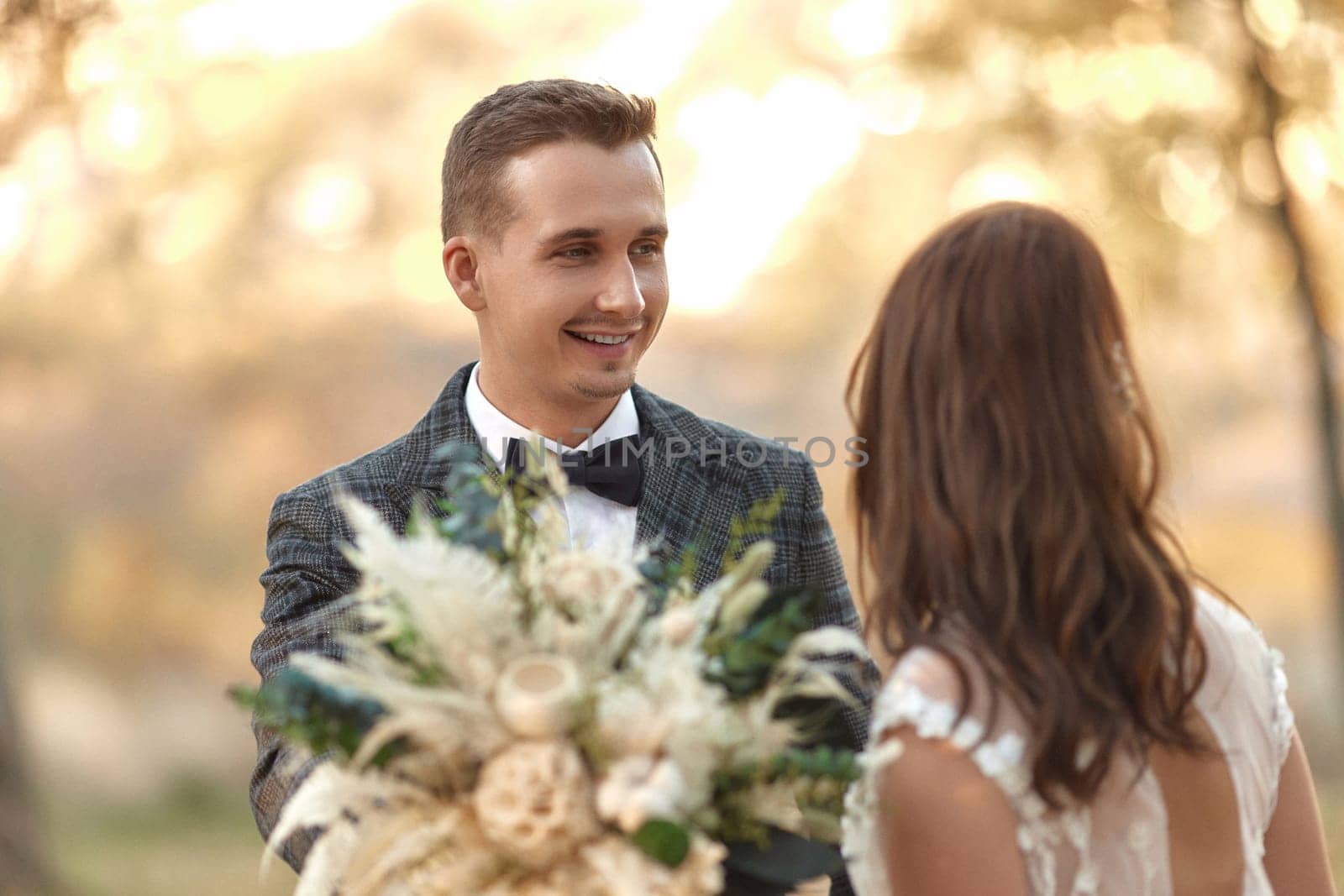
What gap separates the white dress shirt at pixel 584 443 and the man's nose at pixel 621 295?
0.26m

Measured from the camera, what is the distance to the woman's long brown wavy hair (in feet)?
4.71

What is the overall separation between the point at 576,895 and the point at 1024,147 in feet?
18.0

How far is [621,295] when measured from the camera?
240 centimetres

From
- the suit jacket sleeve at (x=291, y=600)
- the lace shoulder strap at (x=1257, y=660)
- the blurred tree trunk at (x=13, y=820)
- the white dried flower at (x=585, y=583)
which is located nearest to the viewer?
the white dried flower at (x=585, y=583)

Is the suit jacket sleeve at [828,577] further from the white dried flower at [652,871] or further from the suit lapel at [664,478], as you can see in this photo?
the white dried flower at [652,871]

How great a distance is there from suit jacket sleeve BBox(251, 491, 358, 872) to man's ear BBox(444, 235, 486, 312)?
0.53 m

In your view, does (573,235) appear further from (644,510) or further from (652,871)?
(652,871)

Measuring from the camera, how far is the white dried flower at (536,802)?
121cm

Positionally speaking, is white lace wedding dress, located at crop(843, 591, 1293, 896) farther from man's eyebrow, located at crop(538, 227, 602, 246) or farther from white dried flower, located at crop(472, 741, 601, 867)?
man's eyebrow, located at crop(538, 227, 602, 246)

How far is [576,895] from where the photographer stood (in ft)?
4.10

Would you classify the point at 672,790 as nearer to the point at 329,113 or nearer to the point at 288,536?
the point at 288,536


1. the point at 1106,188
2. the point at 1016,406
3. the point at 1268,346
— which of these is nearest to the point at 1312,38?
the point at 1106,188

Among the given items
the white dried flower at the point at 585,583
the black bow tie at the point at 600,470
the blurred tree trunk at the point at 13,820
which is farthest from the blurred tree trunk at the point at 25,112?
the white dried flower at the point at 585,583

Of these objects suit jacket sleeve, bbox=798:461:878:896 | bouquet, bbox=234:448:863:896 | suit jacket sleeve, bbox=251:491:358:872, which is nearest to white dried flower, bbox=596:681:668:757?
bouquet, bbox=234:448:863:896
